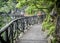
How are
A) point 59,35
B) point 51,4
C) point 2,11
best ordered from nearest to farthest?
point 59,35
point 51,4
point 2,11

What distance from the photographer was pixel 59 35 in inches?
225

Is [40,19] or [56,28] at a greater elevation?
[56,28]

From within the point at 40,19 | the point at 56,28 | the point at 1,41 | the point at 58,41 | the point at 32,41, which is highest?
the point at 1,41

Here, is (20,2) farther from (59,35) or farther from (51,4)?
(59,35)

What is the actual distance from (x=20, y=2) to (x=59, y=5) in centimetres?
129

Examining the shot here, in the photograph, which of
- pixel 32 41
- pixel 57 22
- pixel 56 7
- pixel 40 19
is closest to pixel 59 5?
pixel 56 7

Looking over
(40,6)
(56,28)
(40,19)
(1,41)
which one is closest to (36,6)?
(40,6)

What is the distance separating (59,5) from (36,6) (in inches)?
45.1

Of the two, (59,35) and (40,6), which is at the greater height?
(40,6)

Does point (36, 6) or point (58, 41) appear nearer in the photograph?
point (58, 41)

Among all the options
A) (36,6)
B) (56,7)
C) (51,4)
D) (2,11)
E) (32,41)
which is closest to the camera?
(56,7)

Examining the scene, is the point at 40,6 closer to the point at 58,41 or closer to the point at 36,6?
the point at 36,6

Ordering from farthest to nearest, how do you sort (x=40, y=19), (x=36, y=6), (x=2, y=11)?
1. (x=40, y=19)
2. (x=2, y=11)
3. (x=36, y=6)

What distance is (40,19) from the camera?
18922 millimetres
